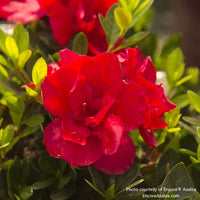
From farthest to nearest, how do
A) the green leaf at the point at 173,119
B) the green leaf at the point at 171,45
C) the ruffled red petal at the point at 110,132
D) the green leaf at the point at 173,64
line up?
the green leaf at the point at 171,45 → the green leaf at the point at 173,64 → the green leaf at the point at 173,119 → the ruffled red petal at the point at 110,132

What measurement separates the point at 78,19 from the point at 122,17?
83mm

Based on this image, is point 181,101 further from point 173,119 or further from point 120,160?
point 120,160

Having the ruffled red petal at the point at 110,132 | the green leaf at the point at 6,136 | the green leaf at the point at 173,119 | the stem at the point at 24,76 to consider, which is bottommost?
the green leaf at the point at 173,119

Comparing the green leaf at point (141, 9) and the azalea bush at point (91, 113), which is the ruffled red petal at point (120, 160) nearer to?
the azalea bush at point (91, 113)

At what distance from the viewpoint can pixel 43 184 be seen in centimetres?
49

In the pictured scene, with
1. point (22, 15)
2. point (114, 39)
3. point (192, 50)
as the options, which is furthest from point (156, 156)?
point (192, 50)

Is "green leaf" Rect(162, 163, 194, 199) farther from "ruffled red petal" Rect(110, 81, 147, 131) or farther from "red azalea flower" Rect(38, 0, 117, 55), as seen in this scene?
"red azalea flower" Rect(38, 0, 117, 55)

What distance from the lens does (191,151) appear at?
0.50m

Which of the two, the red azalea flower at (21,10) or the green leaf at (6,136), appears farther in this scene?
the red azalea flower at (21,10)

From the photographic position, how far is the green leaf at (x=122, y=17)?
0.49 meters

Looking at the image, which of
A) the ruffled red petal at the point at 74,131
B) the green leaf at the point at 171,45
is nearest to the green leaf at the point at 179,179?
the ruffled red petal at the point at 74,131

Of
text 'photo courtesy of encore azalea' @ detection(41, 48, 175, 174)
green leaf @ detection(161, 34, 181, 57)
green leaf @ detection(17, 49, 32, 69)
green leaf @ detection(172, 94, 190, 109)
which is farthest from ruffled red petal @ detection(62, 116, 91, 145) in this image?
green leaf @ detection(161, 34, 181, 57)

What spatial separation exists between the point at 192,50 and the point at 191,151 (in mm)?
1394

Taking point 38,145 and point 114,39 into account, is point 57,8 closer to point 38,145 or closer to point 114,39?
point 114,39
